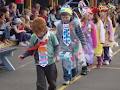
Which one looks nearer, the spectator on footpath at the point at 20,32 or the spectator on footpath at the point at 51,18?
the spectator on footpath at the point at 20,32

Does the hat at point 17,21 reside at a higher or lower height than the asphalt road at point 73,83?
higher

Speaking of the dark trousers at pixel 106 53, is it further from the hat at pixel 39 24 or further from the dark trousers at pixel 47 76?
the hat at pixel 39 24

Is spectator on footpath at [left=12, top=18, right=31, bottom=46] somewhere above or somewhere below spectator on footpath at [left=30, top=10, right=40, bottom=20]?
below

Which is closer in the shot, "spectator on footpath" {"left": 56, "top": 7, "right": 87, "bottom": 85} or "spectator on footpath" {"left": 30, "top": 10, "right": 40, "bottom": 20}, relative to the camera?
"spectator on footpath" {"left": 56, "top": 7, "right": 87, "bottom": 85}

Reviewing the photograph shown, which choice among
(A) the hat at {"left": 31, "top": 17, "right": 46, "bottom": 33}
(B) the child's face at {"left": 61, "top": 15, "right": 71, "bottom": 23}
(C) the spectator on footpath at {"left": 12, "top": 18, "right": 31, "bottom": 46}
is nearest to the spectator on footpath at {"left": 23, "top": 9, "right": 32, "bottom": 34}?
(C) the spectator on footpath at {"left": 12, "top": 18, "right": 31, "bottom": 46}

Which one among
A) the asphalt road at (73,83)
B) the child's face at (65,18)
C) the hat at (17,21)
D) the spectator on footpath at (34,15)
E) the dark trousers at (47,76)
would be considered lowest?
the asphalt road at (73,83)

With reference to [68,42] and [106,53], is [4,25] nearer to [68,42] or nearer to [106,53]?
[106,53]

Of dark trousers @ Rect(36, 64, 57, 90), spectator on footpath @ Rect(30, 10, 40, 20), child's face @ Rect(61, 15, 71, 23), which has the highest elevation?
child's face @ Rect(61, 15, 71, 23)

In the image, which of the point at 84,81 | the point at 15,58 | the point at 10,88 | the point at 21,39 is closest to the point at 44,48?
the point at 10,88

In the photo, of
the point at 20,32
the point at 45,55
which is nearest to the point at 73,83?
the point at 45,55

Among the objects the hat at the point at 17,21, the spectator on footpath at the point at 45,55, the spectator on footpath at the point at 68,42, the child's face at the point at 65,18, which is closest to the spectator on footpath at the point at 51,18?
the hat at the point at 17,21

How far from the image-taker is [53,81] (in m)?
7.88

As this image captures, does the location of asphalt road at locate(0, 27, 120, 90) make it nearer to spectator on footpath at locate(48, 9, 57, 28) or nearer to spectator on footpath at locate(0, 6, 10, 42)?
spectator on footpath at locate(0, 6, 10, 42)

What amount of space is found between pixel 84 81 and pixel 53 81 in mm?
2609
